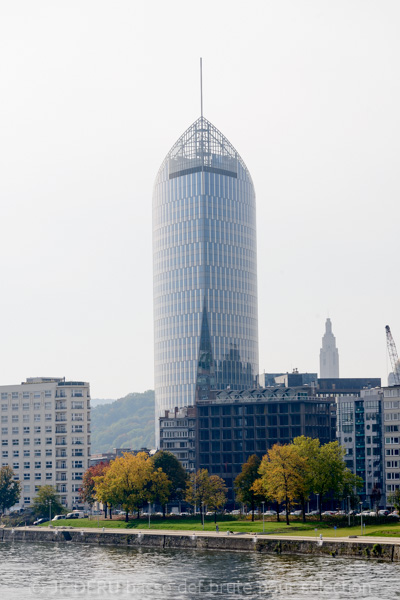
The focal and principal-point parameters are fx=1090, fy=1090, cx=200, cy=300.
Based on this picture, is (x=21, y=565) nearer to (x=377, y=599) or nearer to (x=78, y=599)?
(x=78, y=599)

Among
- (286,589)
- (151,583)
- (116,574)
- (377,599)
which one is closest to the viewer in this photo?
(377,599)

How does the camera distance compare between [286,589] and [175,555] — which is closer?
[286,589]

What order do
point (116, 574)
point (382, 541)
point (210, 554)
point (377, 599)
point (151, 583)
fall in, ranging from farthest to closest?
point (210, 554) < point (382, 541) < point (116, 574) < point (151, 583) < point (377, 599)

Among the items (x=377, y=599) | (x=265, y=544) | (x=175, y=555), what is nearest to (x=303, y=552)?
(x=265, y=544)

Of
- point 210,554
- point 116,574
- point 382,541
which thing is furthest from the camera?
point 210,554

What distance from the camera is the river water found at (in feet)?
463

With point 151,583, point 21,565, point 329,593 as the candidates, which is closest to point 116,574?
point 151,583

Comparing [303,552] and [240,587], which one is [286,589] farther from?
[303,552]

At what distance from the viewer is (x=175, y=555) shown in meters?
194

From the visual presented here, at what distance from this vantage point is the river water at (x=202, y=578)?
141125mm

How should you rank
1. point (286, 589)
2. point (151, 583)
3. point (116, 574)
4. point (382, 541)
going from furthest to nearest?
1. point (382, 541)
2. point (116, 574)
3. point (151, 583)
4. point (286, 589)

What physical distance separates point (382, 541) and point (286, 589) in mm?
40933

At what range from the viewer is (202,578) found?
15775cm

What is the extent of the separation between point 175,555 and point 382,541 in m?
37.8
